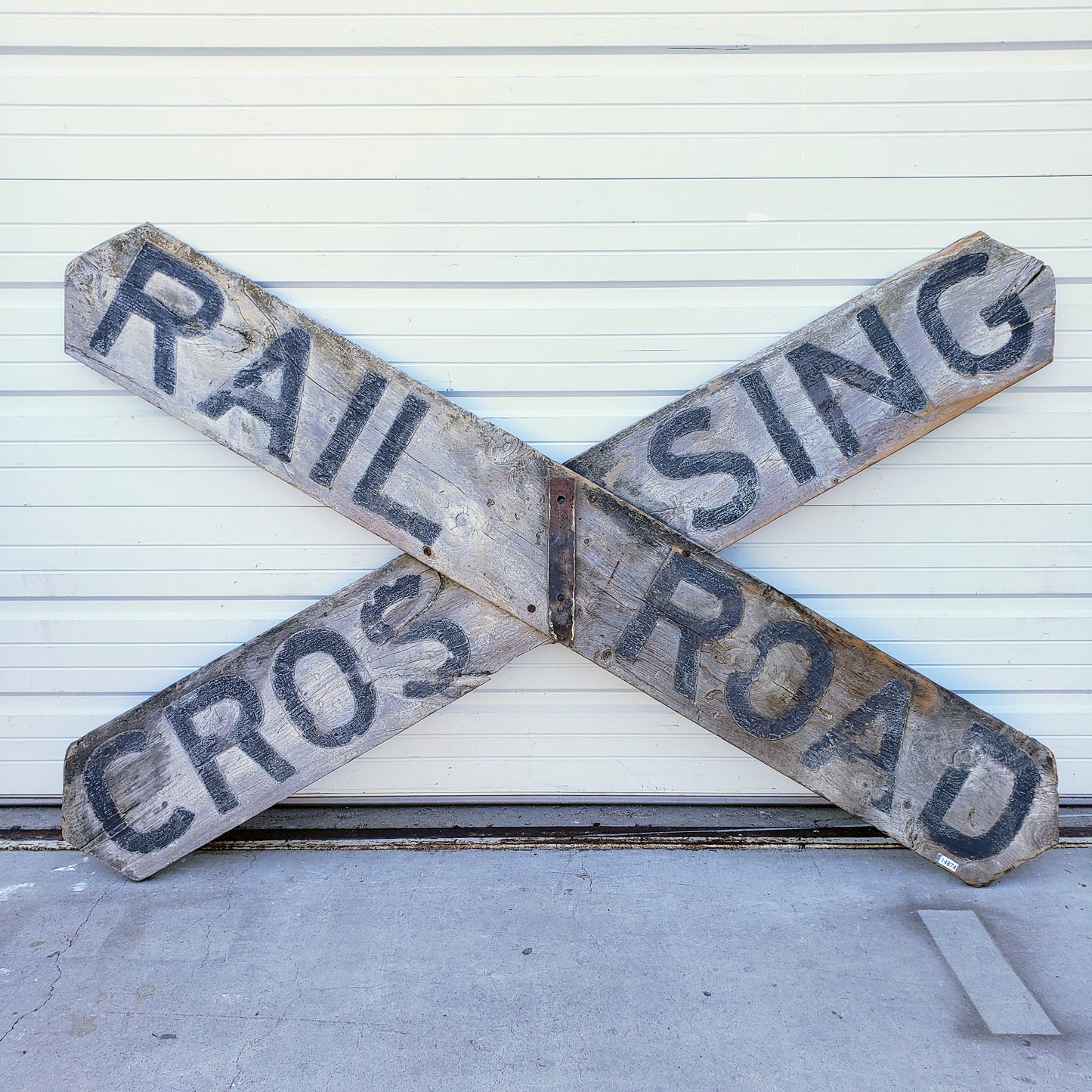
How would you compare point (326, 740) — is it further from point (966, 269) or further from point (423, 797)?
point (966, 269)

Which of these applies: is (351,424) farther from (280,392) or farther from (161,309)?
(161,309)

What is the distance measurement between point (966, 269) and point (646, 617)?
50.4 inches

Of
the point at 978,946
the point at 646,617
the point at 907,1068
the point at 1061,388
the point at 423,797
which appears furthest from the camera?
the point at 423,797

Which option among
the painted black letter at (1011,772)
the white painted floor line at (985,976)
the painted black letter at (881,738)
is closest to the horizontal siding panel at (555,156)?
the painted black letter at (881,738)

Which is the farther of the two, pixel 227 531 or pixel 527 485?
pixel 227 531

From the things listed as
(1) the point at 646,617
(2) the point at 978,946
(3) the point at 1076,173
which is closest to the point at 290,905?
(1) the point at 646,617

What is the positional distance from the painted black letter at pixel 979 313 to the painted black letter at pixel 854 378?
11cm

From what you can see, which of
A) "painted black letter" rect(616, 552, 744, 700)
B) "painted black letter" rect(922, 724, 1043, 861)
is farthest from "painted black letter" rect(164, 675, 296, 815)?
"painted black letter" rect(922, 724, 1043, 861)

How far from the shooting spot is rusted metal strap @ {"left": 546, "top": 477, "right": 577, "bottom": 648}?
2254 mm

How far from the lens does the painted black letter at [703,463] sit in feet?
7.54

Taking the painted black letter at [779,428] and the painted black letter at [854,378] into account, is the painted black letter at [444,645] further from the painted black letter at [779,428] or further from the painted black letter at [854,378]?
the painted black letter at [854,378]

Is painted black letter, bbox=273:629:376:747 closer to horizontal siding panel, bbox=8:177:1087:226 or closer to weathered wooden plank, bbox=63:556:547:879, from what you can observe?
weathered wooden plank, bbox=63:556:547:879

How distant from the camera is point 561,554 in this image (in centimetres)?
227

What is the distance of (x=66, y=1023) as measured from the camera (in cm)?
191
